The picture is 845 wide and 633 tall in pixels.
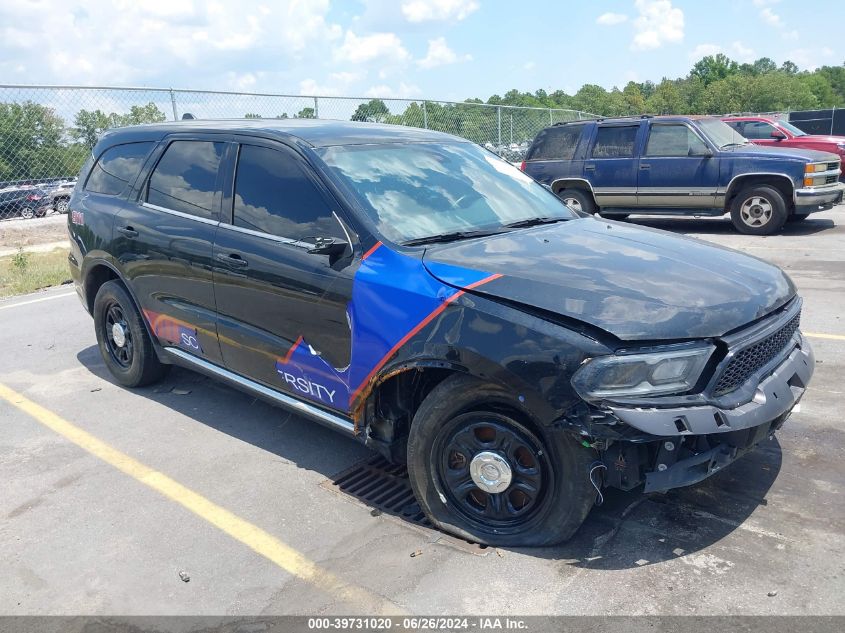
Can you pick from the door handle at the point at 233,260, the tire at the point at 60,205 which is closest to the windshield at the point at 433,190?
the door handle at the point at 233,260

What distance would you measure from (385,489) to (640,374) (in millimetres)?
1652

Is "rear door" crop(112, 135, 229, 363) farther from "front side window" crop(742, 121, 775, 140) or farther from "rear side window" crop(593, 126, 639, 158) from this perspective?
"front side window" crop(742, 121, 775, 140)

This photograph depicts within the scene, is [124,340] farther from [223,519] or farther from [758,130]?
[758,130]

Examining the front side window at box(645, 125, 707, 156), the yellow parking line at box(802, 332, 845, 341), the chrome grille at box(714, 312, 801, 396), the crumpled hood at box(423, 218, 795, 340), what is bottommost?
the yellow parking line at box(802, 332, 845, 341)

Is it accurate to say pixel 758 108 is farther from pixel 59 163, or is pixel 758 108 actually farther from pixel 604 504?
pixel 604 504

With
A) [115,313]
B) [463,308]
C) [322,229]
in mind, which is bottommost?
[115,313]

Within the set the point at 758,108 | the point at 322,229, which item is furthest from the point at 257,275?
the point at 758,108

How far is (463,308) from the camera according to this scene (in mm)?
3020

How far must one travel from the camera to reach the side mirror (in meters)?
3.45

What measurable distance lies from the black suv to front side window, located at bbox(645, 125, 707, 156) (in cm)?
770

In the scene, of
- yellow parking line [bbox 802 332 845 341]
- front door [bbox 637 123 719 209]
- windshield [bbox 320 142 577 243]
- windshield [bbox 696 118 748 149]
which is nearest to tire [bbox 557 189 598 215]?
front door [bbox 637 123 719 209]

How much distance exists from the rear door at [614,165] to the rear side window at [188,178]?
877cm

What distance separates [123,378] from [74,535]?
2.12 metres

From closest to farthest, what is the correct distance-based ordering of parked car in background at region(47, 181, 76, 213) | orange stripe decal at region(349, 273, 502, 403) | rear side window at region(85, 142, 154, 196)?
1. orange stripe decal at region(349, 273, 502, 403)
2. rear side window at region(85, 142, 154, 196)
3. parked car in background at region(47, 181, 76, 213)
